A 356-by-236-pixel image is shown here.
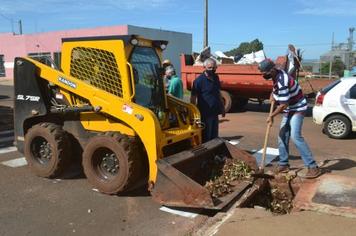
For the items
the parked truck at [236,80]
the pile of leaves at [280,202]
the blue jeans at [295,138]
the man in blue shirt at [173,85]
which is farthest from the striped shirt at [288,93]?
the parked truck at [236,80]

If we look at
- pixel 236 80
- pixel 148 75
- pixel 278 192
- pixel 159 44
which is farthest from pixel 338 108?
pixel 148 75

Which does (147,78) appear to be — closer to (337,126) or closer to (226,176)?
(226,176)

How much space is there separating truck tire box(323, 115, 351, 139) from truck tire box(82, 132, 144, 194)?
6195 mm

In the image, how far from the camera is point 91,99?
639cm

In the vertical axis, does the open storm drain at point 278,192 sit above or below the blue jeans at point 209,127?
below

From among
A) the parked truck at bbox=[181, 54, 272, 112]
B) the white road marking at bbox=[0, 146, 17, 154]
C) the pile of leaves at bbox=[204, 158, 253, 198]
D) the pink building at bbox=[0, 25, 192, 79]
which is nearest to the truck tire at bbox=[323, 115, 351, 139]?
the parked truck at bbox=[181, 54, 272, 112]

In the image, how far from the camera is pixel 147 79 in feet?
22.2

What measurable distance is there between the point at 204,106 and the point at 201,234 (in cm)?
331

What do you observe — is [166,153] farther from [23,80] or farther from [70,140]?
[23,80]

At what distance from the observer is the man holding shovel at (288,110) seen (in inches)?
258

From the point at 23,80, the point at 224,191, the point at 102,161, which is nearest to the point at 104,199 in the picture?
the point at 102,161

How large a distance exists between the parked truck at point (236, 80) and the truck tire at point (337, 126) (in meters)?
4.05

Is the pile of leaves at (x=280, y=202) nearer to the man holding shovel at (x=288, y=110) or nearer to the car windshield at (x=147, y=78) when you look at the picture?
the man holding shovel at (x=288, y=110)

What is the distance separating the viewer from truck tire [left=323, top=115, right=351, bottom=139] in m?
10.5
